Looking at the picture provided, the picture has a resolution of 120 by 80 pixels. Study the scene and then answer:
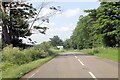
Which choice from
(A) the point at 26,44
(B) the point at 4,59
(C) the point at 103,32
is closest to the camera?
(B) the point at 4,59

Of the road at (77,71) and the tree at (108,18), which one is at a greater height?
the tree at (108,18)

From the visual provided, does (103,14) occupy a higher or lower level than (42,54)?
higher

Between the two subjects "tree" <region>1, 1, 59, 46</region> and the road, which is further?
"tree" <region>1, 1, 59, 46</region>

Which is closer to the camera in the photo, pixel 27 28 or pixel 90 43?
pixel 27 28

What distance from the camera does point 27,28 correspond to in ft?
102

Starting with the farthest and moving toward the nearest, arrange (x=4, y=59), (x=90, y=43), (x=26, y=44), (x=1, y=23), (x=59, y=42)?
(x=59, y=42)
(x=90, y=43)
(x=26, y=44)
(x=1, y=23)
(x=4, y=59)

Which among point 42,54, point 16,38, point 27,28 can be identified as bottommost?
point 42,54

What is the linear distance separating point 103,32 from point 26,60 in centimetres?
2145

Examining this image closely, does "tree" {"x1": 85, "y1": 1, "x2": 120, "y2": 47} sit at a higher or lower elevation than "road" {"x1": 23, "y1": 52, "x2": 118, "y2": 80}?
higher

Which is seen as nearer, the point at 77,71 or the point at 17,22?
the point at 77,71

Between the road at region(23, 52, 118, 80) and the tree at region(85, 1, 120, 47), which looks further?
the tree at region(85, 1, 120, 47)

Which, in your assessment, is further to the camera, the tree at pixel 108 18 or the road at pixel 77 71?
the tree at pixel 108 18

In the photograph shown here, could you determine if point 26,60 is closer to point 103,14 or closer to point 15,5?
point 15,5

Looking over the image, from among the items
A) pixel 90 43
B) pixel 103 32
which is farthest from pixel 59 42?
pixel 103 32
